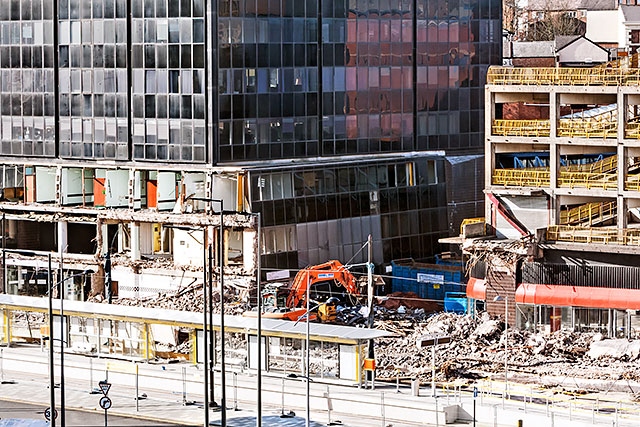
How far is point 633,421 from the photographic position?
204 ft

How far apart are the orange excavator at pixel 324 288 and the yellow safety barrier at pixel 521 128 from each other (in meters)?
10.7

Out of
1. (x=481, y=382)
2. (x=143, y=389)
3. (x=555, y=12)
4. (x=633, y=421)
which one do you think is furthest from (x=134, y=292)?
(x=555, y=12)

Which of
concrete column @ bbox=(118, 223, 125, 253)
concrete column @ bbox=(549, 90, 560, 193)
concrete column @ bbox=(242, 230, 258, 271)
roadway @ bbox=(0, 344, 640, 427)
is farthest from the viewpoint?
concrete column @ bbox=(118, 223, 125, 253)

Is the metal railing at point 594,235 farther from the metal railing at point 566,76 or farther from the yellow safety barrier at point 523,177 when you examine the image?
the metal railing at point 566,76

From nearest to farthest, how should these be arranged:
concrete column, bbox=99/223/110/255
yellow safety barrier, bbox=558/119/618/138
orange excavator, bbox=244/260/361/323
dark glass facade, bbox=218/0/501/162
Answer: yellow safety barrier, bbox=558/119/618/138
orange excavator, bbox=244/260/361/323
dark glass facade, bbox=218/0/501/162
concrete column, bbox=99/223/110/255

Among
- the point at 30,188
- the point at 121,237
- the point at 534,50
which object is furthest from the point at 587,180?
the point at 534,50

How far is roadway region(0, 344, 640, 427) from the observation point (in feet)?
209

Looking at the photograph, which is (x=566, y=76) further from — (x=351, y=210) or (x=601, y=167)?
(x=351, y=210)

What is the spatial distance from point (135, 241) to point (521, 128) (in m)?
22.2

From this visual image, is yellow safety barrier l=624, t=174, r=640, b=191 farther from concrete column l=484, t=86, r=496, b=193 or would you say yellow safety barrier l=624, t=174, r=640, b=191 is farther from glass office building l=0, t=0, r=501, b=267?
glass office building l=0, t=0, r=501, b=267

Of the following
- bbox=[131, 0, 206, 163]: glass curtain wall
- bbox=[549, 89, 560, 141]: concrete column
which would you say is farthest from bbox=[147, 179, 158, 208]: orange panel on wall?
bbox=[549, 89, 560, 141]: concrete column

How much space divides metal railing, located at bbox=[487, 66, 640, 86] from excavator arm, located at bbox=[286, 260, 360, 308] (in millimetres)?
12254

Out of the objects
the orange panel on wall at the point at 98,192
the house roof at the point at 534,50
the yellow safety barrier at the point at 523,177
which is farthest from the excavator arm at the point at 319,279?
the house roof at the point at 534,50

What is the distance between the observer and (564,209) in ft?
282
